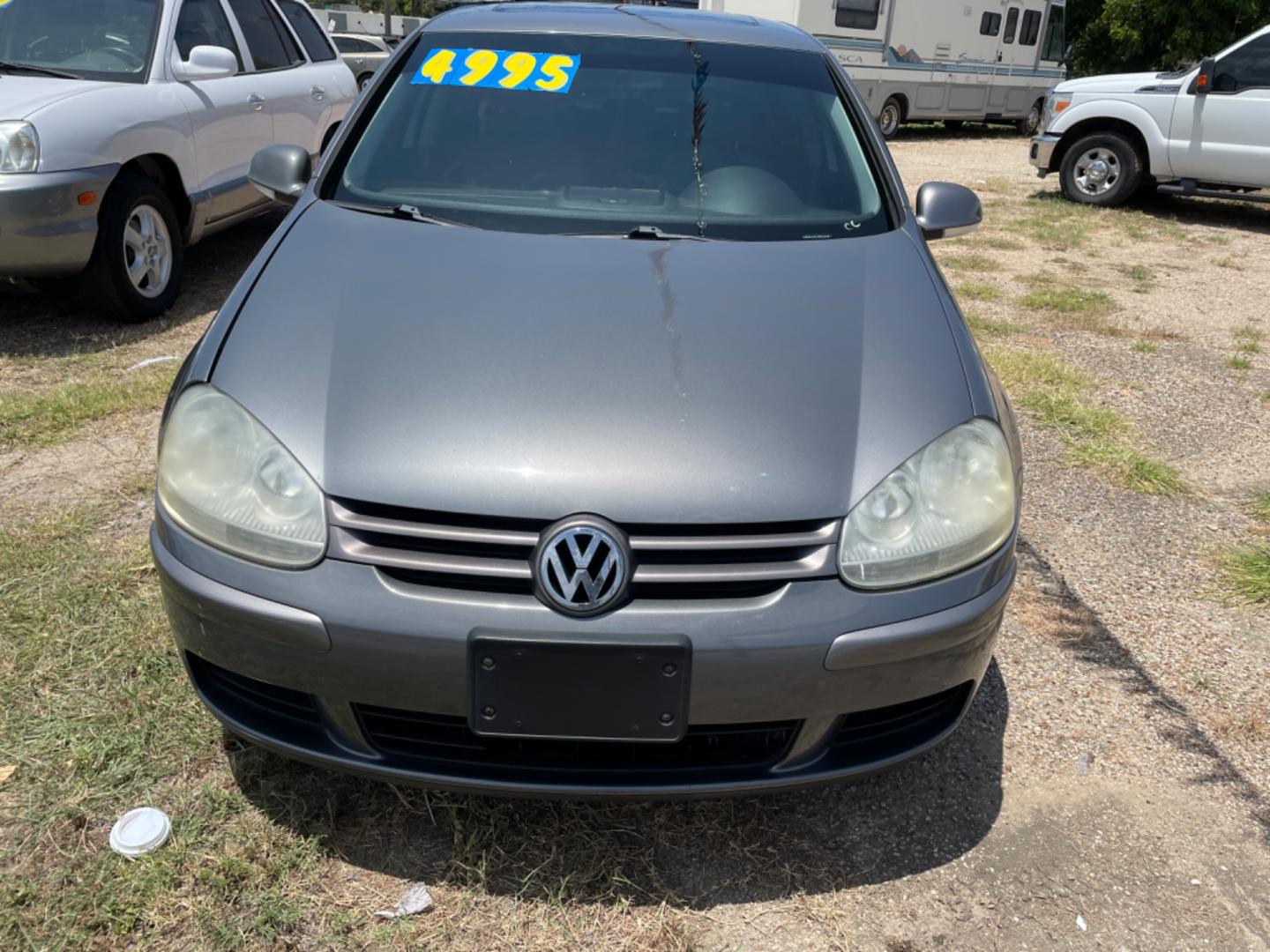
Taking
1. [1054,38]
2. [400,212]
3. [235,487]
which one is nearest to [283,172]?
[400,212]

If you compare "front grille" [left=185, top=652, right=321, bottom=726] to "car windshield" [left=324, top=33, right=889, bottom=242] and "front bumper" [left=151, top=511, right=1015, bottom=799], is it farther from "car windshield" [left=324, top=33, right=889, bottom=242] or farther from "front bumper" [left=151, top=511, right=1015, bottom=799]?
"car windshield" [left=324, top=33, right=889, bottom=242]

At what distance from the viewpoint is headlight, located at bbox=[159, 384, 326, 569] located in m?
1.67

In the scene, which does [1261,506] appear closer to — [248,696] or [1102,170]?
[248,696]

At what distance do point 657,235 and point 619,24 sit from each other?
3.36ft

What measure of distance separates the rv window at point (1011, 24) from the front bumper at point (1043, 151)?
8.69 meters

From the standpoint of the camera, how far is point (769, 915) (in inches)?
73.7

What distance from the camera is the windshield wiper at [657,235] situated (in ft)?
7.89

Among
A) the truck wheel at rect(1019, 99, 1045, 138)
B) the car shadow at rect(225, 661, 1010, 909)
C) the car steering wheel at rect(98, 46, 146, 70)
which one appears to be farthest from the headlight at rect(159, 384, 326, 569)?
the truck wheel at rect(1019, 99, 1045, 138)

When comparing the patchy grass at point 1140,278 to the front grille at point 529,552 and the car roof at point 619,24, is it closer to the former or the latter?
the car roof at point 619,24

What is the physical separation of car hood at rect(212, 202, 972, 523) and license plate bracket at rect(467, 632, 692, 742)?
0.70 ft

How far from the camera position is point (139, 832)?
6.37 ft

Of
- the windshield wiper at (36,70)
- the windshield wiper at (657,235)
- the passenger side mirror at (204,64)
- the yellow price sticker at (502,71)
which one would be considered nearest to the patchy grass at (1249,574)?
the windshield wiper at (657,235)

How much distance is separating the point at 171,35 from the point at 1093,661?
5115 millimetres

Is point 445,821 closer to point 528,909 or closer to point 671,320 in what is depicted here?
point 528,909
